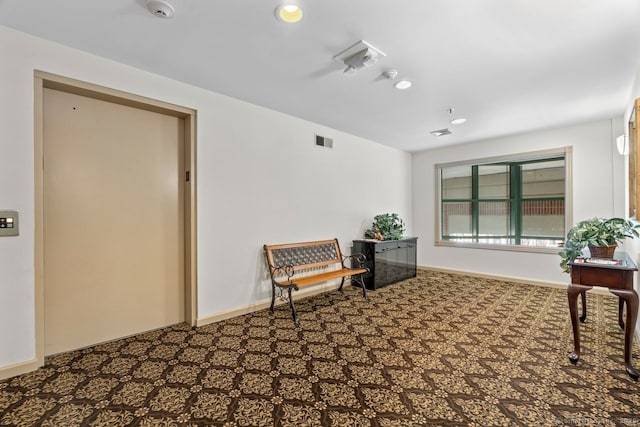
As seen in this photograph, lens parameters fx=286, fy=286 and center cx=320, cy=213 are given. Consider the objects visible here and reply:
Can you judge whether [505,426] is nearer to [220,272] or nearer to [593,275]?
[593,275]

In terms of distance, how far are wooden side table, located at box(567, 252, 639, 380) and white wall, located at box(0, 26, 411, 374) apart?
3056 mm

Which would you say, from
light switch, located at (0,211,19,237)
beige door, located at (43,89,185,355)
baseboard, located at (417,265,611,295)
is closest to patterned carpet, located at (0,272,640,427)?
beige door, located at (43,89,185,355)

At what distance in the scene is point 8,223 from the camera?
2.19 m

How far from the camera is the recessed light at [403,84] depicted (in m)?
3.05

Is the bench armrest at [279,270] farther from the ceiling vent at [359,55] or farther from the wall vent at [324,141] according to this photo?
the ceiling vent at [359,55]

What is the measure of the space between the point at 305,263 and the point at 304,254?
0.43ft

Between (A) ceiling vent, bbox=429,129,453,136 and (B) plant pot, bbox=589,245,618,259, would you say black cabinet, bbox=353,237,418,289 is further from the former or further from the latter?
(B) plant pot, bbox=589,245,618,259

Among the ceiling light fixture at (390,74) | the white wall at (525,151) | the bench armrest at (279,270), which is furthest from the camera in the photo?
the white wall at (525,151)

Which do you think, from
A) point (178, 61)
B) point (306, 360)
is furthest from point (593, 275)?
point (178, 61)

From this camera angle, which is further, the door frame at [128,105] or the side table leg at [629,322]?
the door frame at [128,105]

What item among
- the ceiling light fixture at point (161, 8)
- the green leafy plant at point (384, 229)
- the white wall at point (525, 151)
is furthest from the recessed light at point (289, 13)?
the white wall at point (525, 151)

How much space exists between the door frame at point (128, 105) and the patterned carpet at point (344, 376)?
365 millimetres

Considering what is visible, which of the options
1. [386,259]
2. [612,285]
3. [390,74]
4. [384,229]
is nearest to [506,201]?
[384,229]

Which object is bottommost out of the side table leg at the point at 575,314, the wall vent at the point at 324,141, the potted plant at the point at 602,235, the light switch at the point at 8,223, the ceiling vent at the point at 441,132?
the side table leg at the point at 575,314
